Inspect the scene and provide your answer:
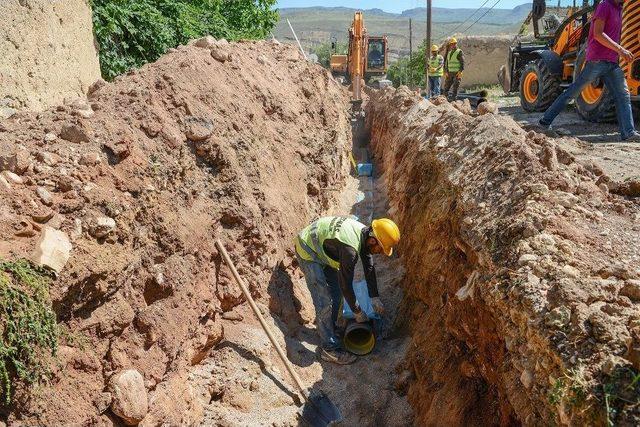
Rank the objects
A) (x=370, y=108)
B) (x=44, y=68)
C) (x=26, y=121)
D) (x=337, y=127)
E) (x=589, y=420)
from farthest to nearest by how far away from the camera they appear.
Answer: (x=370, y=108) < (x=337, y=127) < (x=44, y=68) < (x=26, y=121) < (x=589, y=420)

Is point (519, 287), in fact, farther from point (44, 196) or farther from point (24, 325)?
point (44, 196)

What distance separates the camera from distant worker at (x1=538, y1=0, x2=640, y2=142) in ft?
21.3

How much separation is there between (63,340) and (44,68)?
383cm

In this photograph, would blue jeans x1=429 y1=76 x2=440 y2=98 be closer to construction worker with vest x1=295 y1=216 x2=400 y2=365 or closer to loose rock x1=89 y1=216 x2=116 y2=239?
construction worker with vest x1=295 y1=216 x2=400 y2=365

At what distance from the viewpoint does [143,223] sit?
3957mm

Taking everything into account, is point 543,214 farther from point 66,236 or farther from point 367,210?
point 367,210

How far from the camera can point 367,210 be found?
354 inches

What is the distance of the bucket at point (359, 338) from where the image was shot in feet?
17.0

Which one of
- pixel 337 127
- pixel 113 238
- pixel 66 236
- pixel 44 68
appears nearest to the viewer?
pixel 66 236

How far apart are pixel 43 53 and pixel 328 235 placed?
3.85 meters

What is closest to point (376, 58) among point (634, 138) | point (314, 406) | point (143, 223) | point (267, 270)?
point (634, 138)

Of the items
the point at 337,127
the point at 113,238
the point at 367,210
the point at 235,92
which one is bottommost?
the point at 367,210

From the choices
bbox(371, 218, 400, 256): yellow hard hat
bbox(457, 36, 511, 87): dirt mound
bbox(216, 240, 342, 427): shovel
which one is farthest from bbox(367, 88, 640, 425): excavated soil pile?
bbox(457, 36, 511, 87): dirt mound

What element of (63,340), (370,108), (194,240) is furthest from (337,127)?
(63,340)
